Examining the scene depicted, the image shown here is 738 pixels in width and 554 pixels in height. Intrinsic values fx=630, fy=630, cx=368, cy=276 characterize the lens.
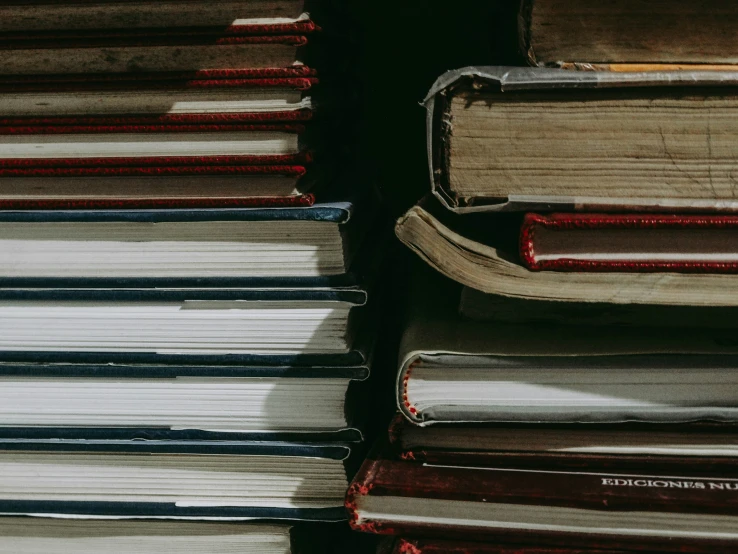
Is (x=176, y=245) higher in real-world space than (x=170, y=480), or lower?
higher

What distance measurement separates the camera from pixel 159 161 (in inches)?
25.0

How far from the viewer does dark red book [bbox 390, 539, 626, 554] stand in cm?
58

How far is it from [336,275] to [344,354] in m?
0.09

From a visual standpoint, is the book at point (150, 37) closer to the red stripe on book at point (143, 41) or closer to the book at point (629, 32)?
the red stripe on book at point (143, 41)

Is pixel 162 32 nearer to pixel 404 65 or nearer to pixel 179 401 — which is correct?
pixel 179 401

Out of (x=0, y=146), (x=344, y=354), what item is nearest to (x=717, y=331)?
(x=344, y=354)

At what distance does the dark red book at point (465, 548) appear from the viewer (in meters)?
0.58

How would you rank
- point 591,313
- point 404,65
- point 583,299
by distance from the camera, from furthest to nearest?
1. point 404,65
2. point 591,313
3. point 583,299

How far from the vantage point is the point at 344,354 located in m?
0.67

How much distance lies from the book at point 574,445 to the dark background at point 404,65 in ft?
1.61

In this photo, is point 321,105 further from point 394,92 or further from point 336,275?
point 394,92

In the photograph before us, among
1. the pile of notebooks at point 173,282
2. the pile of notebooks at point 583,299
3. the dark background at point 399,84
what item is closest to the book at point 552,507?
the pile of notebooks at point 583,299

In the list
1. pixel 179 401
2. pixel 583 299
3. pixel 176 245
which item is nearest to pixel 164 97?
pixel 176 245

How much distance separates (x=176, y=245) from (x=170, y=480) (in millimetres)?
274
